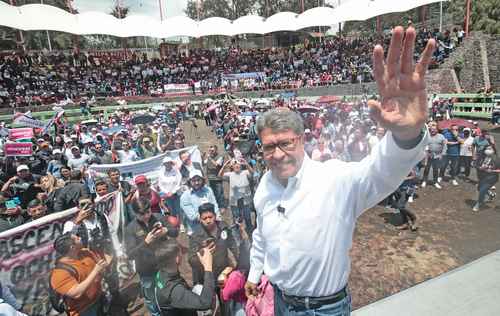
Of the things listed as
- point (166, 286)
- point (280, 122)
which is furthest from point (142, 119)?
point (280, 122)

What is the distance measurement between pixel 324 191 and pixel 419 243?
4.81 metres

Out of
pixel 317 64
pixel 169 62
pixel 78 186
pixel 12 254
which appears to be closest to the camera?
pixel 12 254

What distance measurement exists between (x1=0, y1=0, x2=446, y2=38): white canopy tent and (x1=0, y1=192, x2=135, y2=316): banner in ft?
102

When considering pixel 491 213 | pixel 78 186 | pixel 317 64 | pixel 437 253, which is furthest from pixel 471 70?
pixel 78 186

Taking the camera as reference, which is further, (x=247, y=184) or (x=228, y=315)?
(x=247, y=184)

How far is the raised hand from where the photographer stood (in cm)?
129

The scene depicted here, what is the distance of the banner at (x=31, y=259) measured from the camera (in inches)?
138

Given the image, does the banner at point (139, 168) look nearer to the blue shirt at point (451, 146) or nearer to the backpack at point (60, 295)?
the backpack at point (60, 295)

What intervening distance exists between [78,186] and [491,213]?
753 centimetres

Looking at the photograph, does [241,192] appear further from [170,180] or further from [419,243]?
[419,243]

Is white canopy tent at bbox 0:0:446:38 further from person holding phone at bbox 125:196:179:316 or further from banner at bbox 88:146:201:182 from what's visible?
person holding phone at bbox 125:196:179:316

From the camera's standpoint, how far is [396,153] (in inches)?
52.6

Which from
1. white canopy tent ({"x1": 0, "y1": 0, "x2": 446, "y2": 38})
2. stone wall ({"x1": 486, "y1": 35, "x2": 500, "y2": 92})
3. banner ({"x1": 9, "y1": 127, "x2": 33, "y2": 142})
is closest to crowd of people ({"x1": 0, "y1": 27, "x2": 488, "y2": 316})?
banner ({"x1": 9, "y1": 127, "x2": 33, "y2": 142})

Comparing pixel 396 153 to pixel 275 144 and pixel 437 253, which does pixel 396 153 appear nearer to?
pixel 275 144
